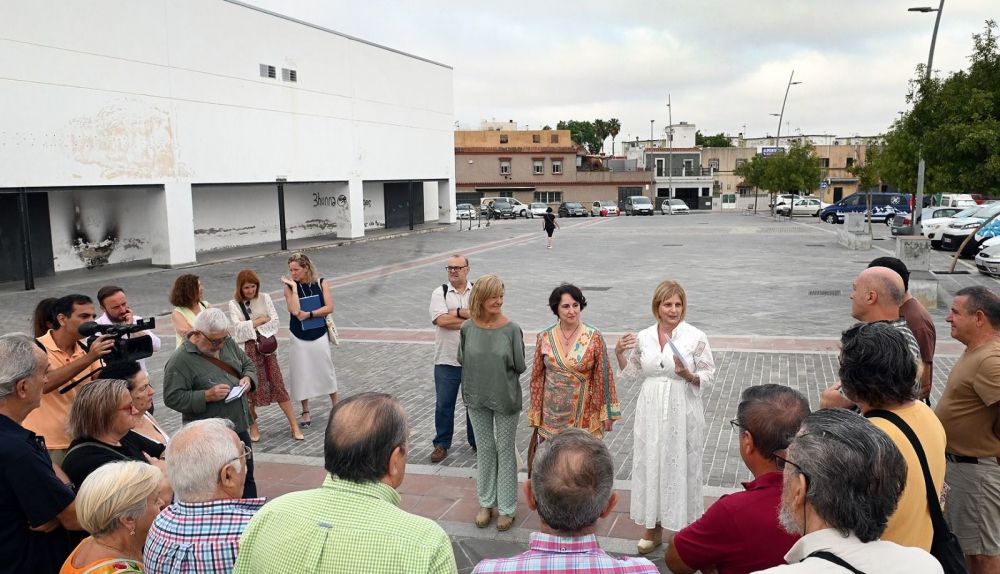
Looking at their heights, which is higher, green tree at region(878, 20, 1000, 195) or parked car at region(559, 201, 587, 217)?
green tree at region(878, 20, 1000, 195)

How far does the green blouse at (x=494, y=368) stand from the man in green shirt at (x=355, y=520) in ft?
8.82

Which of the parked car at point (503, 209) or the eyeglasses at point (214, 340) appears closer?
the eyeglasses at point (214, 340)

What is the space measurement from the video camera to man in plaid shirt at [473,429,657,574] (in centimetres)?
314

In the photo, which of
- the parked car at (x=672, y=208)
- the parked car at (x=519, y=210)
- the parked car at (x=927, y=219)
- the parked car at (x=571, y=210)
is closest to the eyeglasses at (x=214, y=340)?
the parked car at (x=927, y=219)

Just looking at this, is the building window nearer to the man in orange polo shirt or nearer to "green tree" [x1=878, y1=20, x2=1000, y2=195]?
"green tree" [x1=878, y1=20, x2=1000, y2=195]

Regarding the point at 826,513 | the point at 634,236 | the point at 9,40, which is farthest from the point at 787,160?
the point at 826,513

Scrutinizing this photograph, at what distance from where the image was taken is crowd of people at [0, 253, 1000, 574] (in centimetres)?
227

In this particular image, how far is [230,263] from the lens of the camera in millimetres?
24078

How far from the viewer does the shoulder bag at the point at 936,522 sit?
108 inches

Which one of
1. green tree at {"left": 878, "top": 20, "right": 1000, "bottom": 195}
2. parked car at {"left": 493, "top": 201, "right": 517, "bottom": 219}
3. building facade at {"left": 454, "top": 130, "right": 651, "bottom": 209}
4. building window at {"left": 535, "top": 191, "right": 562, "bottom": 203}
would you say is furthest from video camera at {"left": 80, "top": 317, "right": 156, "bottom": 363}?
building window at {"left": 535, "top": 191, "right": 562, "bottom": 203}

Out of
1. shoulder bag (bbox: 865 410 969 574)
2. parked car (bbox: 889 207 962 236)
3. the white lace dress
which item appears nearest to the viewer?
shoulder bag (bbox: 865 410 969 574)

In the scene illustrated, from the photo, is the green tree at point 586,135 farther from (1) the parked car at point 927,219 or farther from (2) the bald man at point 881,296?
(2) the bald man at point 881,296

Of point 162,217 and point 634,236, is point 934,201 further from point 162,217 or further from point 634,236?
point 162,217

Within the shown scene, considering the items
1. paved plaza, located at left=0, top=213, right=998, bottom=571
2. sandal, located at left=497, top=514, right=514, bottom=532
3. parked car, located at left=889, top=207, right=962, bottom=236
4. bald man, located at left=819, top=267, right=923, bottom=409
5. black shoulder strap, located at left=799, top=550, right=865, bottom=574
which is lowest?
paved plaza, located at left=0, top=213, right=998, bottom=571
